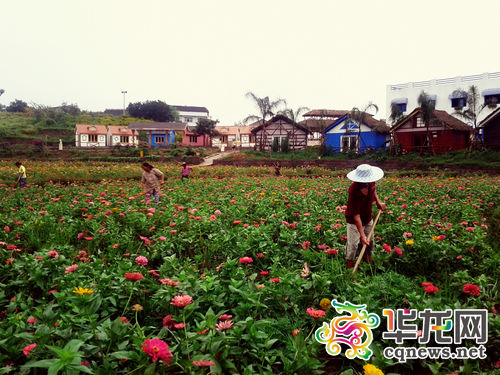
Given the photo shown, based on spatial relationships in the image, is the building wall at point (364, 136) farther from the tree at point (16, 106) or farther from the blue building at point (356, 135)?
the tree at point (16, 106)

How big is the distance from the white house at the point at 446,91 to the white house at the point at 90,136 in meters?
38.6

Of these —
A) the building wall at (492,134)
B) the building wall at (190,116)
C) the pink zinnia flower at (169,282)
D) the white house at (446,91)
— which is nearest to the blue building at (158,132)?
the white house at (446,91)

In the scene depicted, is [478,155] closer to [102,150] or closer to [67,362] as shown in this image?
[67,362]

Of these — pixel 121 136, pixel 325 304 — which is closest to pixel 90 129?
pixel 121 136

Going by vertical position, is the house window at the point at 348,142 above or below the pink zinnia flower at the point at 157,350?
above

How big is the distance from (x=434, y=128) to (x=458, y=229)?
27608 mm

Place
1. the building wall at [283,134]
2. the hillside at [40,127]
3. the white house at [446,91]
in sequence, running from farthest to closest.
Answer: the hillside at [40,127] → the building wall at [283,134] → the white house at [446,91]

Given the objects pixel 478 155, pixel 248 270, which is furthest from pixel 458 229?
pixel 478 155

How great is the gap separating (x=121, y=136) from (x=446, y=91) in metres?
41.9

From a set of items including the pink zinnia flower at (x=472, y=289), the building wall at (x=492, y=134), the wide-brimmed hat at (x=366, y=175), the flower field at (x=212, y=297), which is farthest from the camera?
the building wall at (x=492, y=134)

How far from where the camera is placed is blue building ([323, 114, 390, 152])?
3331cm

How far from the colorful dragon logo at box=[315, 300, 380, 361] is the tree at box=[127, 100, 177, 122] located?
68.6m

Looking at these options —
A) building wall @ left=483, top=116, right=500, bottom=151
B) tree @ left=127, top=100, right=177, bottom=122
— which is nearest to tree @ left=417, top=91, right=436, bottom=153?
building wall @ left=483, top=116, right=500, bottom=151

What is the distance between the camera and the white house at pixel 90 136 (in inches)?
1925
